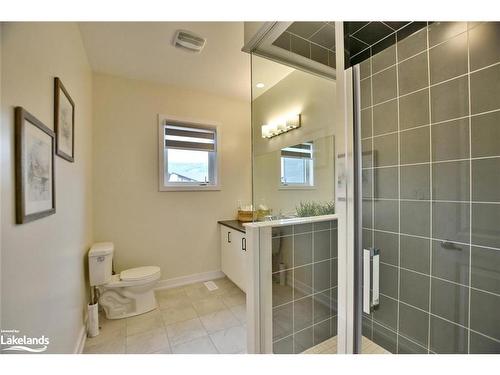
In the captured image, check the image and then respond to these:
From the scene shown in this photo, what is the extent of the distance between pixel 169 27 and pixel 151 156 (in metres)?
1.42

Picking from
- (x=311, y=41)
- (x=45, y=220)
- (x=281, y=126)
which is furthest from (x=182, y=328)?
(x=311, y=41)

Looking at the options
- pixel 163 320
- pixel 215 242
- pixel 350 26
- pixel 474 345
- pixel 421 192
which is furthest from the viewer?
pixel 215 242

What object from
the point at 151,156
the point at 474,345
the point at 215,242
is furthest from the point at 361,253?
the point at 151,156

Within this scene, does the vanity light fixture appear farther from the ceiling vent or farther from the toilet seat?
the toilet seat

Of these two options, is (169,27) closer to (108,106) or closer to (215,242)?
(108,106)

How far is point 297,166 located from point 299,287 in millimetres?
940

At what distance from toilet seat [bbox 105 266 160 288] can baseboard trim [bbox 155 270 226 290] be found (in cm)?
51

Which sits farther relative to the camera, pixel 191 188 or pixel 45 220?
pixel 191 188

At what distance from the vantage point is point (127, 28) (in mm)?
1750

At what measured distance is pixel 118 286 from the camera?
2076mm

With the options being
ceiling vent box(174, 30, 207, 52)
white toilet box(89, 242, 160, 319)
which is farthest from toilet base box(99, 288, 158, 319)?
ceiling vent box(174, 30, 207, 52)

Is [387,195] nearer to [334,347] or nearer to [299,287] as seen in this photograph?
[299,287]

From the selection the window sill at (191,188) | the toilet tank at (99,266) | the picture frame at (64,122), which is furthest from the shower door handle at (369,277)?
the window sill at (191,188)

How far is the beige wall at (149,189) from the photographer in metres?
2.44
